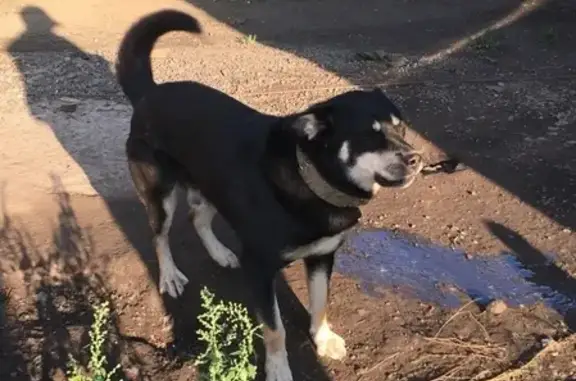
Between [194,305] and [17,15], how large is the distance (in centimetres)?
648

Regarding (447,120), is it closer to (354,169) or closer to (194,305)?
(194,305)

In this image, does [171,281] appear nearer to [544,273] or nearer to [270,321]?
[270,321]

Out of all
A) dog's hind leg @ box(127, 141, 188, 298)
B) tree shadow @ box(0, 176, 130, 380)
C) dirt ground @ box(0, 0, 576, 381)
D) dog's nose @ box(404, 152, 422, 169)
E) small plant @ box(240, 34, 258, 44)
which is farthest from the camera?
small plant @ box(240, 34, 258, 44)

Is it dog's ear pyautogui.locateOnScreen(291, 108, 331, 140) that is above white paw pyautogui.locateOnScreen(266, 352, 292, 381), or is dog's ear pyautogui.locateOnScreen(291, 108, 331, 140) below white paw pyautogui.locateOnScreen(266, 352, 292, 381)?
above

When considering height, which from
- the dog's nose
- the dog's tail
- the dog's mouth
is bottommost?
the dog's tail

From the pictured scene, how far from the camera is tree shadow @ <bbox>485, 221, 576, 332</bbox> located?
162 inches

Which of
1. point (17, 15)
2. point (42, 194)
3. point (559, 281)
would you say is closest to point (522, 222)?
point (559, 281)

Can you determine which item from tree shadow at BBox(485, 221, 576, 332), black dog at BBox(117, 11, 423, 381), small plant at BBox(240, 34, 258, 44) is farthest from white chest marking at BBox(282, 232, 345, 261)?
small plant at BBox(240, 34, 258, 44)

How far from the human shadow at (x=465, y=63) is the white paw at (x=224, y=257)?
6.33 feet

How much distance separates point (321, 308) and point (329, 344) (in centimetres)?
17

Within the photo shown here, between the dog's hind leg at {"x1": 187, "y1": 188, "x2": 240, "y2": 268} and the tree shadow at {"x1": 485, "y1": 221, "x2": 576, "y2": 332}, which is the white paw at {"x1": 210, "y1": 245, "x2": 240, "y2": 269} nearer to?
the dog's hind leg at {"x1": 187, "y1": 188, "x2": 240, "y2": 268}

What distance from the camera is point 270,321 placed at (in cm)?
346

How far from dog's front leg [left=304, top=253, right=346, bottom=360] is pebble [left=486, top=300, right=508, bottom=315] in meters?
0.79

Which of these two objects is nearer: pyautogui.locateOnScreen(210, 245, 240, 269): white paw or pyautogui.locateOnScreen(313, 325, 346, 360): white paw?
pyautogui.locateOnScreen(313, 325, 346, 360): white paw
